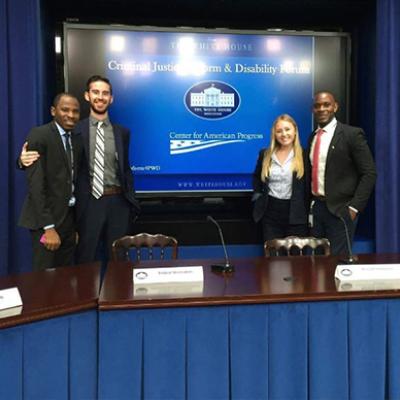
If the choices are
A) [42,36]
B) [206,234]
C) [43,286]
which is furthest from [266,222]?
[42,36]

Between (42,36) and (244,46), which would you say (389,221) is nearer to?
(244,46)

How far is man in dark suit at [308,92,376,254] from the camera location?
9.59 feet

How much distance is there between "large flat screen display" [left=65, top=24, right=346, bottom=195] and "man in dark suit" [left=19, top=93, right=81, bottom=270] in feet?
2.71

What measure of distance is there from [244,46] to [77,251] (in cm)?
187

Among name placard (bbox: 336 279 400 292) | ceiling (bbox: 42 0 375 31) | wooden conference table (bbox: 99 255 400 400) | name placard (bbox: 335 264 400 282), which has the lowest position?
wooden conference table (bbox: 99 255 400 400)

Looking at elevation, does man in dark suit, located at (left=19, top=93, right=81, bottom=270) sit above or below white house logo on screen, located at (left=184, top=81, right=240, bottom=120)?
below

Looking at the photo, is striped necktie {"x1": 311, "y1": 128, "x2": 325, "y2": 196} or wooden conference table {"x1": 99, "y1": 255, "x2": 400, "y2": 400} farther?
striped necktie {"x1": 311, "y1": 128, "x2": 325, "y2": 196}

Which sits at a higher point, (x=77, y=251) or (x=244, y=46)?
(x=244, y=46)

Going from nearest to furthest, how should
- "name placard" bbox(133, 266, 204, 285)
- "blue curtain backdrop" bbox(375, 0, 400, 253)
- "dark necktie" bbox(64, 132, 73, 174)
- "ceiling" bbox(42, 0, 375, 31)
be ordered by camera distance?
"name placard" bbox(133, 266, 204, 285)
"dark necktie" bbox(64, 132, 73, 174)
"blue curtain backdrop" bbox(375, 0, 400, 253)
"ceiling" bbox(42, 0, 375, 31)

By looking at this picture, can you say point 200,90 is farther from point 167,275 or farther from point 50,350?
point 50,350

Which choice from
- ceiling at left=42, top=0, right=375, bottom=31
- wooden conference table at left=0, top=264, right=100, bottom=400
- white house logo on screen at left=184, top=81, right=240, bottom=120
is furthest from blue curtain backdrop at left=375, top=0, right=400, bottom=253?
wooden conference table at left=0, top=264, right=100, bottom=400

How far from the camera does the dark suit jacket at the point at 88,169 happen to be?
2867 millimetres

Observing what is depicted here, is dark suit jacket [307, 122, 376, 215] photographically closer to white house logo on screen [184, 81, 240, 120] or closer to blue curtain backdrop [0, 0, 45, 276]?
white house logo on screen [184, 81, 240, 120]

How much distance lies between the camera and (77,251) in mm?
2996
